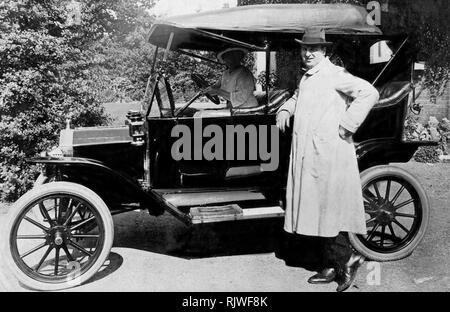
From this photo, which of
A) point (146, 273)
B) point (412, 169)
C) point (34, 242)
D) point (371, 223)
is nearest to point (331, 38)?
point (371, 223)

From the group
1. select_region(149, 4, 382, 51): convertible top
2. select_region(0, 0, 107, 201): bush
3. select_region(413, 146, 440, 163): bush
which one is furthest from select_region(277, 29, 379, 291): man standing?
select_region(413, 146, 440, 163): bush

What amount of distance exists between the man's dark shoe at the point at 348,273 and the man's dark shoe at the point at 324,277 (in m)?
0.05

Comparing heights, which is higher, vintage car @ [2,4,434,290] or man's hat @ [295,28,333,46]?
man's hat @ [295,28,333,46]

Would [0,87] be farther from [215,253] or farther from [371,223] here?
[371,223]

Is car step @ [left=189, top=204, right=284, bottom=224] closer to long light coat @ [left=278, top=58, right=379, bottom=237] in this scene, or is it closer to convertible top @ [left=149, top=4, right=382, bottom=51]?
long light coat @ [left=278, top=58, right=379, bottom=237]

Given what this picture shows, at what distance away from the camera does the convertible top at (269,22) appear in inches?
136

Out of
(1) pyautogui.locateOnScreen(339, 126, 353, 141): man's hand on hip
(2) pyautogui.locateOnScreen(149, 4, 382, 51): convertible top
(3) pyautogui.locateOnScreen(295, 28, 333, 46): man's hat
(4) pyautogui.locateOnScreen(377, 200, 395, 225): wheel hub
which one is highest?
(2) pyautogui.locateOnScreen(149, 4, 382, 51): convertible top

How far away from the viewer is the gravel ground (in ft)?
10.9

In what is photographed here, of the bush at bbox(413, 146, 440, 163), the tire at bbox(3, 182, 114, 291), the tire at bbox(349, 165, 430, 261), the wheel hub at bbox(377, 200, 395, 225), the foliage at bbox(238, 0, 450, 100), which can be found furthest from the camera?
the bush at bbox(413, 146, 440, 163)

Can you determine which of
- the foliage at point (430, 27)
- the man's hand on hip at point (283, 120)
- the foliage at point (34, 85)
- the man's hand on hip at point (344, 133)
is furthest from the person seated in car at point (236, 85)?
the foliage at point (430, 27)

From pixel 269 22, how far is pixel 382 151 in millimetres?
1474

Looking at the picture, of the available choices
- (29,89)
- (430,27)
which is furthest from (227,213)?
(430,27)

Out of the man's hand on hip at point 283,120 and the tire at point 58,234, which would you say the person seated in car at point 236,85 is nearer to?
the man's hand on hip at point 283,120

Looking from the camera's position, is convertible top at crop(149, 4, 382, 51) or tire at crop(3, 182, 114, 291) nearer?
tire at crop(3, 182, 114, 291)
